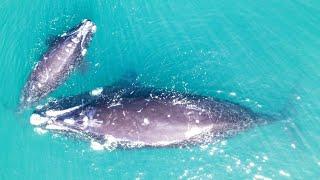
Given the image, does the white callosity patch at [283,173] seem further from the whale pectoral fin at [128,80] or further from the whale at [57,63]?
the whale at [57,63]

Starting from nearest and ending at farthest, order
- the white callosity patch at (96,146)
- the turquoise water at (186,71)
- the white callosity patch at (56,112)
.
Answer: the turquoise water at (186,71), the white callosity patch at (96,146), the white callosity patch at (56,112)

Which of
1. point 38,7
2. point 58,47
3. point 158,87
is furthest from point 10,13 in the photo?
point 158,87

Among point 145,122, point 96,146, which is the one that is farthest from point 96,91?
point 145,122

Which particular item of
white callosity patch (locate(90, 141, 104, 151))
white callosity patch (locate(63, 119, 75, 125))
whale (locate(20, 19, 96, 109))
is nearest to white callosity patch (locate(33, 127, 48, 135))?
white callosity patch (locate(63, 119, 75, 125))

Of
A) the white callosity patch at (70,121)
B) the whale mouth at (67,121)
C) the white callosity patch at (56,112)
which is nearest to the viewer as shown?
the whale mouth at (67,121)

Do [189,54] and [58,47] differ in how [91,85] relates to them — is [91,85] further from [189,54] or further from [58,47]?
[189,54]

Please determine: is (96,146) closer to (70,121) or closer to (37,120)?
(70,121)

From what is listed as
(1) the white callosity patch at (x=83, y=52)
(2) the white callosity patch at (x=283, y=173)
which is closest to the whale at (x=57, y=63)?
(1) the white callosity patch at (x=83, y=52)

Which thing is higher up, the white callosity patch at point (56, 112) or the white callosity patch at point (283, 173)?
the white callosity patch at point (56, 112)
